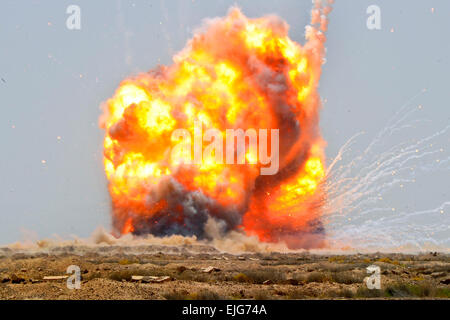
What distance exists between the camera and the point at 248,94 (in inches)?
3312

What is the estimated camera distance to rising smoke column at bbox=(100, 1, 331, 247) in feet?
271

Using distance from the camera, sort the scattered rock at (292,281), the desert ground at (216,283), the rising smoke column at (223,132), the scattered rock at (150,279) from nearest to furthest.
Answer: the desert ground at (216,283)
the scattered rock at (292,281)
the scattered rock at (150,279)
the rising smoke column at (223,132)

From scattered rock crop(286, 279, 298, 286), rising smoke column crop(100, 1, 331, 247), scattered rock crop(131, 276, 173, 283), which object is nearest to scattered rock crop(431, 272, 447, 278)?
scattered rock crop(286, 279, 298, 286)

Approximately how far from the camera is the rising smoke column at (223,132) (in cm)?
8269

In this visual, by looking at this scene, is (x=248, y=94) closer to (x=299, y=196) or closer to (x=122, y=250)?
(x=299, y=196)

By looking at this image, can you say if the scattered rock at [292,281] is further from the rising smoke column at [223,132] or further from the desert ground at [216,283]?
the rising smoke column at [223,132]

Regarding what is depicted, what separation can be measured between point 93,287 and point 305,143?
60795 mm

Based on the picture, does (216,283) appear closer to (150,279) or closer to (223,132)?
(150,279)

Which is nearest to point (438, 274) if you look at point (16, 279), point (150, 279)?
point (150, 279)

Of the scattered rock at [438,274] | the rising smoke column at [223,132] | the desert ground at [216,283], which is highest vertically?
the rising smoke column at [223,132]

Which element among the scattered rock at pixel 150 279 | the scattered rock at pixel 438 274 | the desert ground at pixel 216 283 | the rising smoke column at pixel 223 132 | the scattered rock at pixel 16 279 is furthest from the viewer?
the rising smoke column at pixel 223 132

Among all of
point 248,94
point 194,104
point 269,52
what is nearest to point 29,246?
point 194,104

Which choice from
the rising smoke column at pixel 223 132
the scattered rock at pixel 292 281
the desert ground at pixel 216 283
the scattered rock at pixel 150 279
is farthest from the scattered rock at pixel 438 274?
the rising smoke column at pixel 223 132

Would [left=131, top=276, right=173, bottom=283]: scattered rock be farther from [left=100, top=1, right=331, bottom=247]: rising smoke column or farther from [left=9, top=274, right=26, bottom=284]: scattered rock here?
[left=100, top=1, right=331, bottom=247]: rising smoke column
